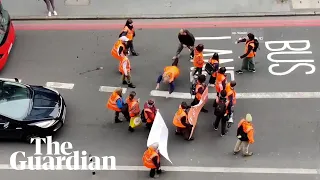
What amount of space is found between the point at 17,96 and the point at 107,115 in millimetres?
2470

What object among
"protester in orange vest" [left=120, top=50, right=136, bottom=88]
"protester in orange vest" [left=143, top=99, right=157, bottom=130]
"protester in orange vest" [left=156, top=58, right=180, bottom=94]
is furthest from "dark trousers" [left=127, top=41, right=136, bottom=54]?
"protester in orange vest" [left=143, top=99, right=157, bottom=130]

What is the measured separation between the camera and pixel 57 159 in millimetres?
14867

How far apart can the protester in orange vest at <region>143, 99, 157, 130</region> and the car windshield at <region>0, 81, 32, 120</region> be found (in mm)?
3093

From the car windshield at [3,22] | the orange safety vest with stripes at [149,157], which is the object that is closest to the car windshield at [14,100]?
the car windshield at [3,22]

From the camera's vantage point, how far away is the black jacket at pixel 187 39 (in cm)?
1673

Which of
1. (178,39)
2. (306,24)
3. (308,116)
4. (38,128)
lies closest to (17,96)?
(38,128)

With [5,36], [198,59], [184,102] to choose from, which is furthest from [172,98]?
[5,36]

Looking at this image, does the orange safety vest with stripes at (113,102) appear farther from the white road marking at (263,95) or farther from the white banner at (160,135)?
the white road marking at (263,95)

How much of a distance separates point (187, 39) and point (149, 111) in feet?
10.2

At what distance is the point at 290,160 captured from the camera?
14.5m

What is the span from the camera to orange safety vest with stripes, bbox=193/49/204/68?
53.0ft

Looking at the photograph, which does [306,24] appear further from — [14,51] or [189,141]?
[14,51]

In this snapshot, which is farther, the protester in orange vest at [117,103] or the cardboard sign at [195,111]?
the protester in orange vest at [117,103]

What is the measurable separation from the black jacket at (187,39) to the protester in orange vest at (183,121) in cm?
280
